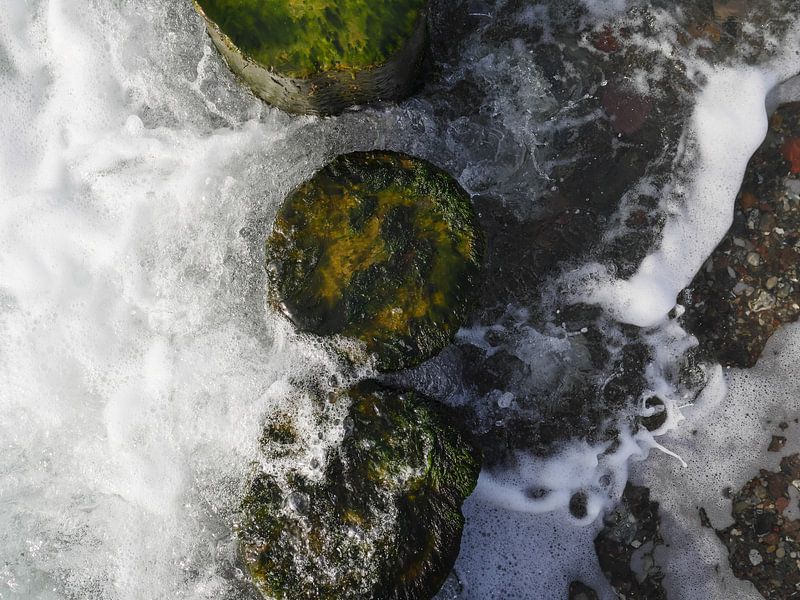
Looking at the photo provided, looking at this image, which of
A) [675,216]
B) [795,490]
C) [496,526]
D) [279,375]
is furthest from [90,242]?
[795,490]

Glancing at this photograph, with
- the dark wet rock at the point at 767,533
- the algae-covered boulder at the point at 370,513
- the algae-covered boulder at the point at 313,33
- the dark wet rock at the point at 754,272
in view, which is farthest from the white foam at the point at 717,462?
the algae-covered boulder at the point at 313,33

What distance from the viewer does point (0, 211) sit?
13.6 feet

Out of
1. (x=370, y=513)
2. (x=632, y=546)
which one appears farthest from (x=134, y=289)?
(x=632, y=546)

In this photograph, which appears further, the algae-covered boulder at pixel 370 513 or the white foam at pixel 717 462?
the white foam at pixel 717 462

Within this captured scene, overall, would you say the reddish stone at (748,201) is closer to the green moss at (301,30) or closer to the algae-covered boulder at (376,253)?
the algae-covered boulder at (376,253)

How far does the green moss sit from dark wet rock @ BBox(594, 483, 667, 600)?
3.93 metres

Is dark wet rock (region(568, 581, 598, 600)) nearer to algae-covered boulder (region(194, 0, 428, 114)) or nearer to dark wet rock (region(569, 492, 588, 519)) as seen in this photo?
dark wet rock (region(569, 492, 588, 519))

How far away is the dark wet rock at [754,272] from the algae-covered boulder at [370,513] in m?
2.36

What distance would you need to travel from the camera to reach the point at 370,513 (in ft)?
12.1

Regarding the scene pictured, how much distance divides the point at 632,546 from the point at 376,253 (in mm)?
3207

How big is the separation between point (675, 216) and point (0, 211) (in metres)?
5.33

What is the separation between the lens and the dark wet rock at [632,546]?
442cm

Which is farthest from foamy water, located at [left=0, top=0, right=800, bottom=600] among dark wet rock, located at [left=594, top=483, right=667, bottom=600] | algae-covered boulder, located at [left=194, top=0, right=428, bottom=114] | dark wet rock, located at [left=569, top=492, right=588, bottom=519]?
dark wet rock, located at [left=594, top=483, right=667, bottom=600]

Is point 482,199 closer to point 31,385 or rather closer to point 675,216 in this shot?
point 675,216
